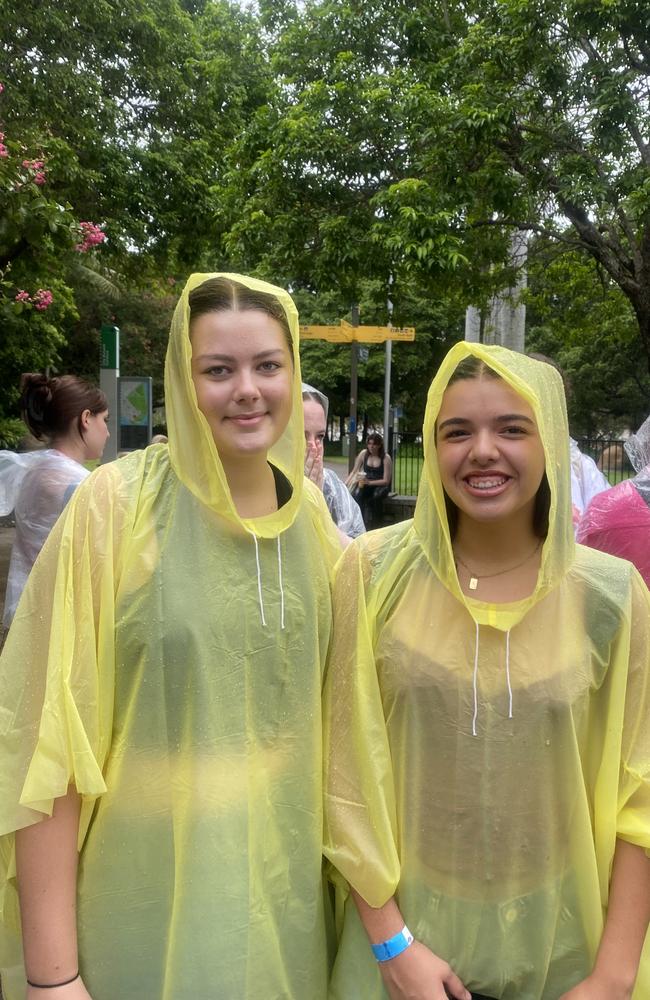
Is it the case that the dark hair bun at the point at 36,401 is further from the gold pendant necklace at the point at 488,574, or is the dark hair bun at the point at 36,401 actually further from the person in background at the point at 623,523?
the gold pendant necklace at the point at 488,574

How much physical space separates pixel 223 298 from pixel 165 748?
790mm

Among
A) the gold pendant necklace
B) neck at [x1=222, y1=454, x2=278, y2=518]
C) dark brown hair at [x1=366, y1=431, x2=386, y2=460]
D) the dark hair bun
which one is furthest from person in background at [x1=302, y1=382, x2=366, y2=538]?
dark brown hair at [x1=366, y1=431, x2=386, y2=460]

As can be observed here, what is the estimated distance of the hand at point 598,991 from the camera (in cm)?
138

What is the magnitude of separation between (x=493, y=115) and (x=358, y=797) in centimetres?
678

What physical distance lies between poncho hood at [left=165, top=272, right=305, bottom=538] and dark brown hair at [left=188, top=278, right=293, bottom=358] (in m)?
0.01

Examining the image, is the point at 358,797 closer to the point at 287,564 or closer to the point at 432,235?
the point at 287,564

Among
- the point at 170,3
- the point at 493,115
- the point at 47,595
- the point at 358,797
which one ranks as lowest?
the point at 358,797

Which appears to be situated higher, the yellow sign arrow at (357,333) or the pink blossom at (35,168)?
the pink blossom at (35,168)

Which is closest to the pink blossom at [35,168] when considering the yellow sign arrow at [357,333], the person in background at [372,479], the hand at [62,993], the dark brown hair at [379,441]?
the yellow sign arrow at [357,333]

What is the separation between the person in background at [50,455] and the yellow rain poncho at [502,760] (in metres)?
2.04

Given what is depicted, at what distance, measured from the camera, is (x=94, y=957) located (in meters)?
1.37

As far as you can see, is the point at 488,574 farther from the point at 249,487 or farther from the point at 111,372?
the point at 111,372

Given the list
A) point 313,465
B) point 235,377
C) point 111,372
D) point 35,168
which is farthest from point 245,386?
point 111,372

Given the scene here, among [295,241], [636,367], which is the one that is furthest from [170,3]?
[636,367]
